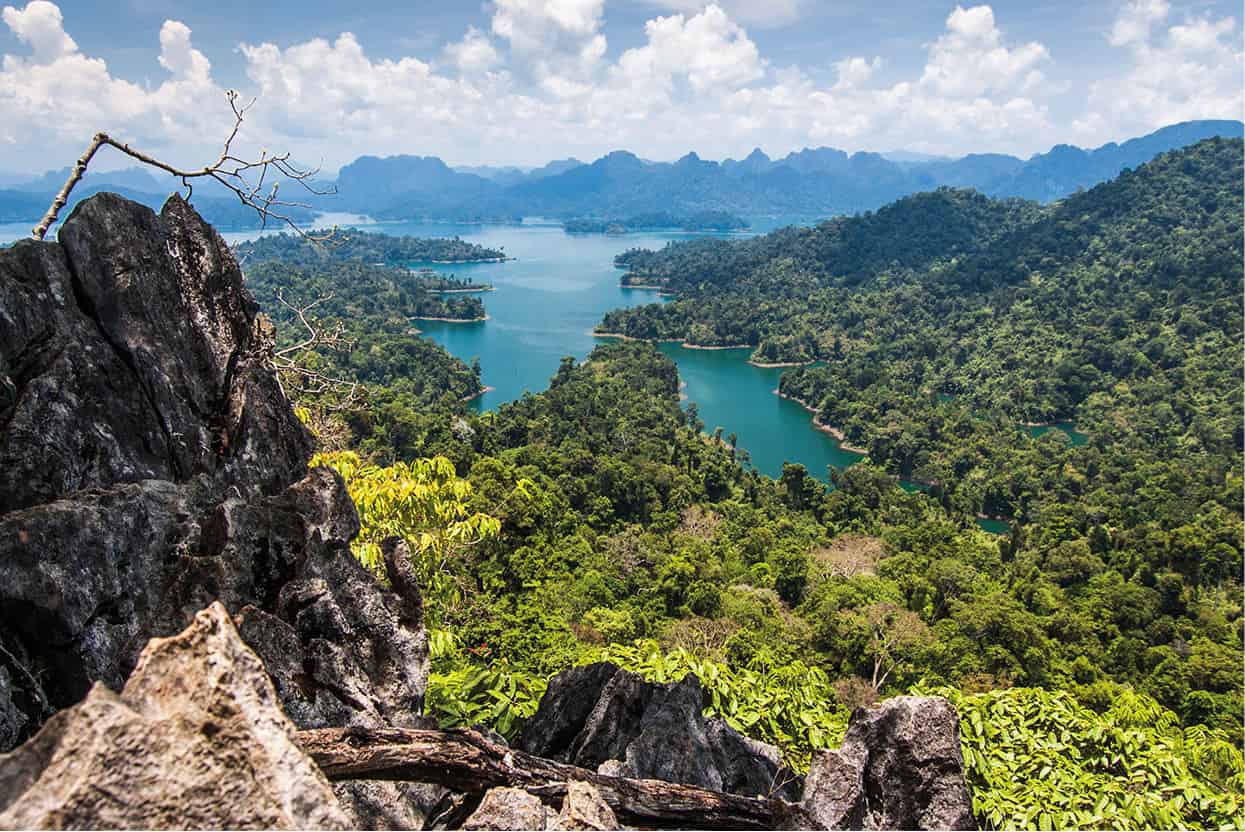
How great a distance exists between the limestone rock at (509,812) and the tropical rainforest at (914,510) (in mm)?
1641

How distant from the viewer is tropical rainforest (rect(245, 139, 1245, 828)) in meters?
4.32

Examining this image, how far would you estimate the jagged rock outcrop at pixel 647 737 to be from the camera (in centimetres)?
348

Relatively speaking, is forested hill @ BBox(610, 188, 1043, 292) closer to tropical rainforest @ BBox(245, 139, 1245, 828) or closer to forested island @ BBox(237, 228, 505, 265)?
tropical rainforest @ BBox(245, 139, 1245, 828)

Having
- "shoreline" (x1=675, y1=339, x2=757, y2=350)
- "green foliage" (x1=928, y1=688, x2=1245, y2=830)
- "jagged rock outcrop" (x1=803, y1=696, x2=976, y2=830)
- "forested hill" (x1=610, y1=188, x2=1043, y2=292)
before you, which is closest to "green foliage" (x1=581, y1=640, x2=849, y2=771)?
"jagged rock outcrop" (x1=803, y1=696, x2=976, y2=830)

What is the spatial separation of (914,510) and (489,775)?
34.0m

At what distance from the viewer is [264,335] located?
4.18 meters

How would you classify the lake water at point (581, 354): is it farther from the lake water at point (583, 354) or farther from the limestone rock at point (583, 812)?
the limestone rock at point (583, 812)

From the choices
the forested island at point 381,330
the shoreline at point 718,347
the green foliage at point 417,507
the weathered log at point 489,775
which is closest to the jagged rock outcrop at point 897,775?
the weathered log at point 489,775

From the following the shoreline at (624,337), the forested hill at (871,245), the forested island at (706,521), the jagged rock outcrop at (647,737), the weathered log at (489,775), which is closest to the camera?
the weathered log at (489,775)

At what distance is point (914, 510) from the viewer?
32.9m

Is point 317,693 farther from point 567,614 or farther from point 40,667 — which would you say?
point 567,614

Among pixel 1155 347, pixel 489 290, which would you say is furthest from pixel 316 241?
pixel 489 290

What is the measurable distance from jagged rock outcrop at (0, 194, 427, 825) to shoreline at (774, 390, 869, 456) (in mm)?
44075

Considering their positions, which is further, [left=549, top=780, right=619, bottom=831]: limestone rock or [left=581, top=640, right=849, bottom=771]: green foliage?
[left=581, top=640, right=849, bottom=771]: green foliage
